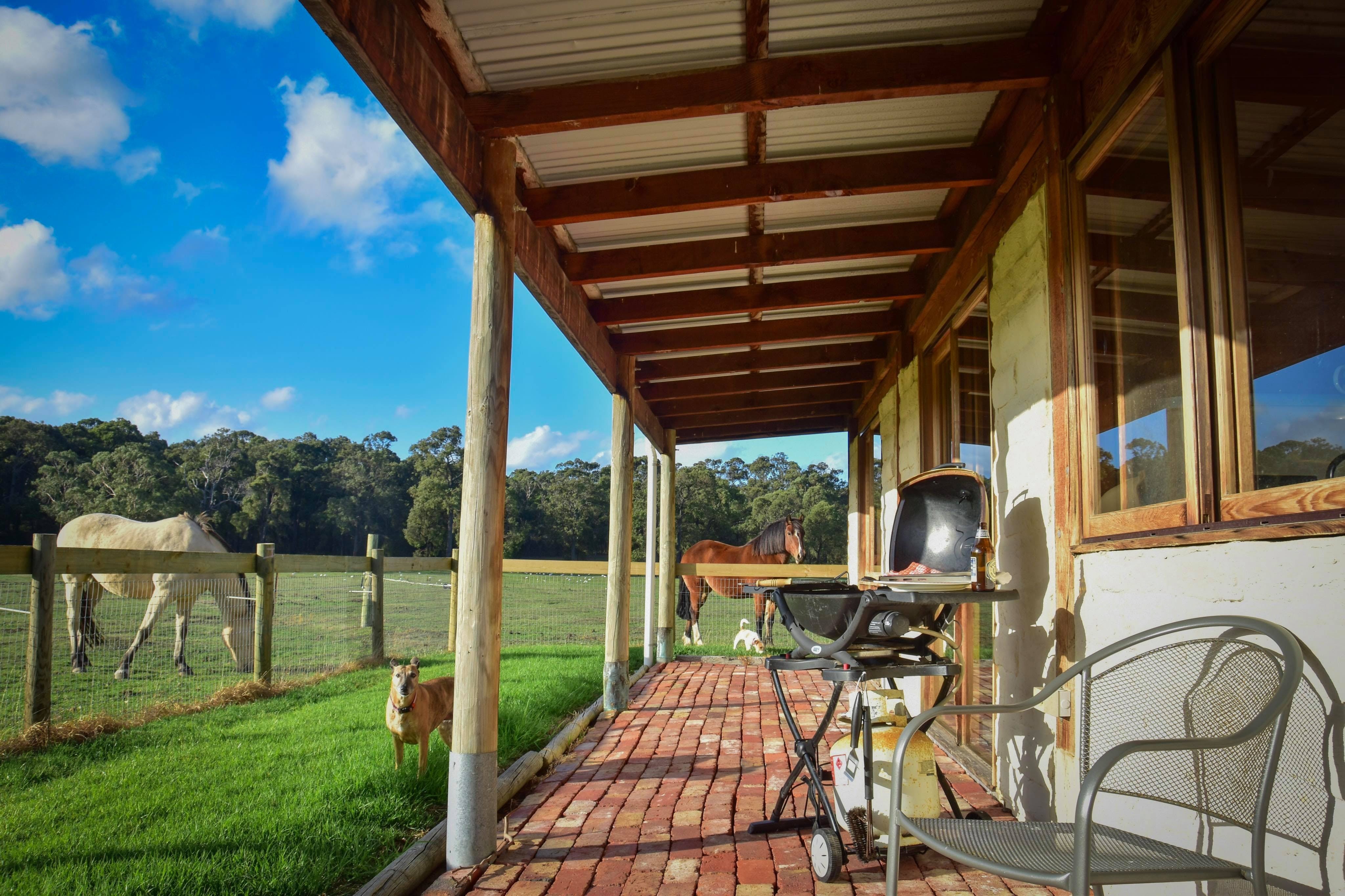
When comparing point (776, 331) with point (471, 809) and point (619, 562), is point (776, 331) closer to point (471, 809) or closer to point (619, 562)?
point (619, 562)

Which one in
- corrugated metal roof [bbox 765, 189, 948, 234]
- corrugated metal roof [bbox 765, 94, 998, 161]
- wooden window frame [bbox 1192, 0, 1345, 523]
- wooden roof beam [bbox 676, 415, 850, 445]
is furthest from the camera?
wooden roof beam [bbox 676, 415, 850, 445]

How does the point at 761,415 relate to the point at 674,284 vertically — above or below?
below

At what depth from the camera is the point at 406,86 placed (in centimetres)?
237

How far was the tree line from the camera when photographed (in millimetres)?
30984

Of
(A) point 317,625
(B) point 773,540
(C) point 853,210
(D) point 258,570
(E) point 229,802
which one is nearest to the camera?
(E) point 229,802

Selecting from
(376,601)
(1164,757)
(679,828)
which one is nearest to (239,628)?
(376,601)

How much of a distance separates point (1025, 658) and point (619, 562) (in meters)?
3.36

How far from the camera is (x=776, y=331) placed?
227 inches

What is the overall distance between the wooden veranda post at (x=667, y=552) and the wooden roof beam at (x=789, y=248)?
4216mm

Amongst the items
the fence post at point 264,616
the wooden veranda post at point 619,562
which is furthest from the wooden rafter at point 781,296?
the fence post at point 264,616

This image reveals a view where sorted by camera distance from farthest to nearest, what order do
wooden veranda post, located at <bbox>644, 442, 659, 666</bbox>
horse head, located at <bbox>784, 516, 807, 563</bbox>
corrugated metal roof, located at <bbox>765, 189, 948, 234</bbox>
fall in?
horse head, located at <bbox>784, 516, 807, 563</bbox> → wooden veranda post, located at <bbox>644, 442, 659, 666</bbox> → corrugated metal roof, located at <bbox>765, 189, 948, 234</bbox>

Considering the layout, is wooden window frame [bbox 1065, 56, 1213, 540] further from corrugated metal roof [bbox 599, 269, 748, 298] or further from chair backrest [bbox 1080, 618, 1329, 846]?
corrugated metal roof [bbox 599, 269, 748, 298]

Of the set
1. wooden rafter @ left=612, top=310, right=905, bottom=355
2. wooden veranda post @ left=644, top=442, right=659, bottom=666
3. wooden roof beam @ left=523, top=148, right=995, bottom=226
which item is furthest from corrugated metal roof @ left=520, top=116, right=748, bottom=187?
wooden veranda post @ left=644, top=442, right=659, bottom=666

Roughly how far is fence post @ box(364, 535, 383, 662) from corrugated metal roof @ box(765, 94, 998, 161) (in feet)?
19.9
